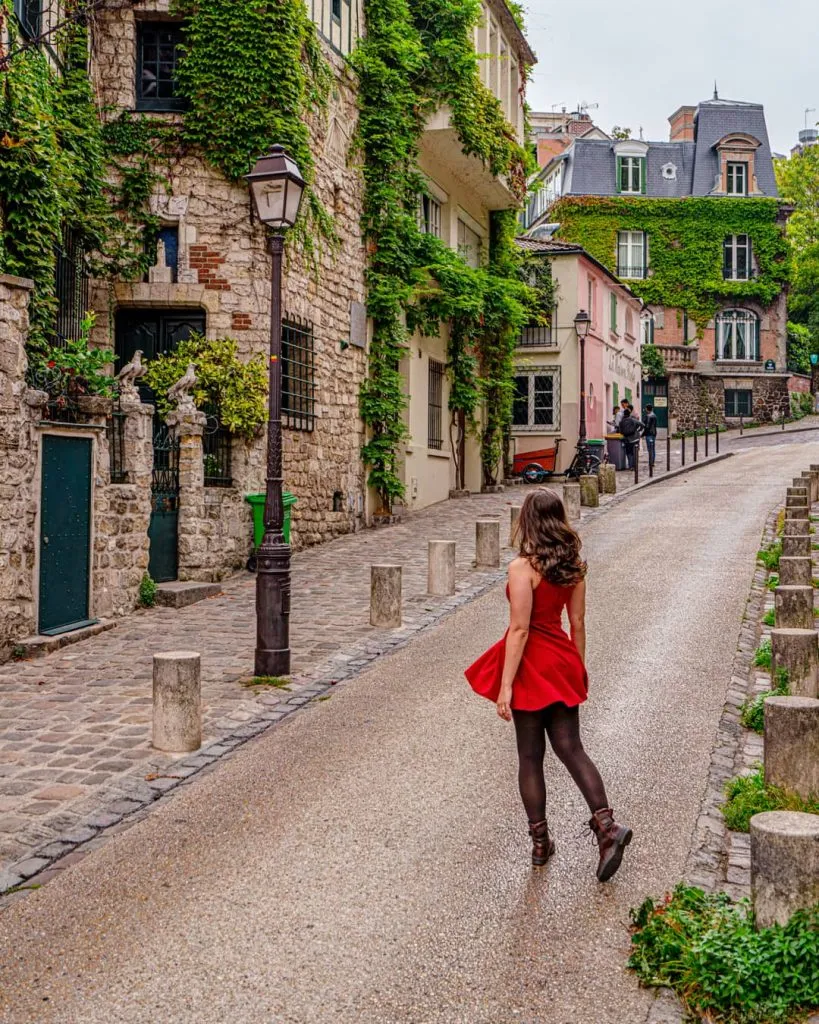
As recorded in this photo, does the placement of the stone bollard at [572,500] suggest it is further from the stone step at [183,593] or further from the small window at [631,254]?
the small window at [631,254]

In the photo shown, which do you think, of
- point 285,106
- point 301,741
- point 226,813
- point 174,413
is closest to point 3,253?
point 174,413

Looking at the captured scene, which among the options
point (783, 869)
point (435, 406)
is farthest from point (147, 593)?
point (435, 406)

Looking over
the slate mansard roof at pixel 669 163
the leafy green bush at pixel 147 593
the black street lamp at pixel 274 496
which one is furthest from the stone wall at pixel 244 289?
the slate mansard roof at pixel 669 163

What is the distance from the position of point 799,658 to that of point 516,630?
302 cm

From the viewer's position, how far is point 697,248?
42906 millimetres

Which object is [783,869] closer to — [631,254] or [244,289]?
[244,289]

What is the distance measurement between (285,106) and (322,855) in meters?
12.0

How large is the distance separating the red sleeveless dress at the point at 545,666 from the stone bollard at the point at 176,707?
8.14ft

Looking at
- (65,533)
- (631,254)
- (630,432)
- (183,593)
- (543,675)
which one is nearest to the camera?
(543,675)

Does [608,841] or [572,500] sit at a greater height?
[572,500]

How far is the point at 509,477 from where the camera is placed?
90.5ft

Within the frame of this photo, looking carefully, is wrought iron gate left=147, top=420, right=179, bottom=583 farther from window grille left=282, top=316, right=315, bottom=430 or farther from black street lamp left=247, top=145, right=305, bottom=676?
black street lamp left=247, top=145, right=305, bottom=676

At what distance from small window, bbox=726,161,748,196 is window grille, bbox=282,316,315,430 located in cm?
3315

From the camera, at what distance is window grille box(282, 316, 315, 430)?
15172mm
